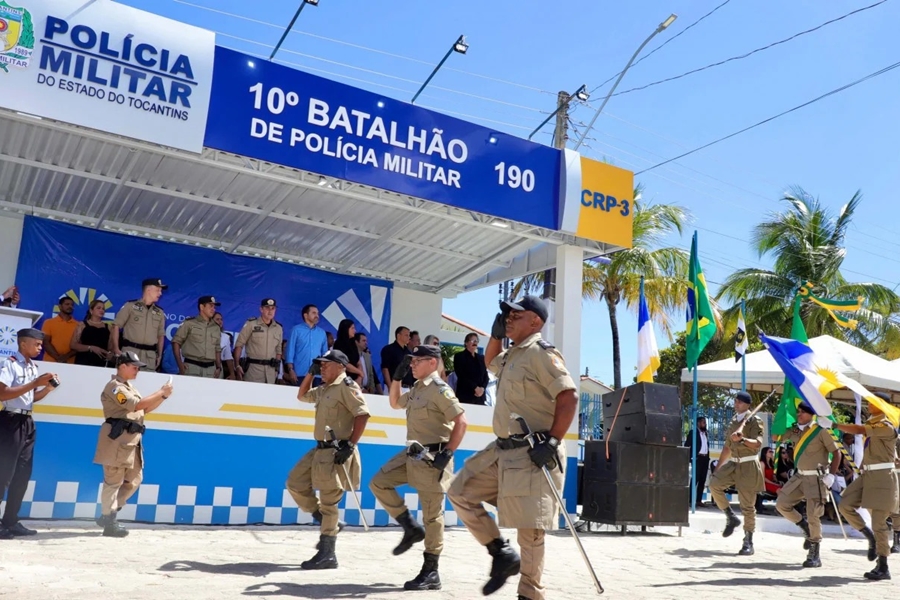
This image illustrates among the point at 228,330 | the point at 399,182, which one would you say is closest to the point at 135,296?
the point at 228,330

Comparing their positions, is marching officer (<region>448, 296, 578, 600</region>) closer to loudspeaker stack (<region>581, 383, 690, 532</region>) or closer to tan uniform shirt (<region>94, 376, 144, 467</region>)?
tan uniform shirt (<region>94, 376, 144, 467</region>)

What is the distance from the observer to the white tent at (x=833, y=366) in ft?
53.5

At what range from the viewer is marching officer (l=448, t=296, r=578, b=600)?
4.82m

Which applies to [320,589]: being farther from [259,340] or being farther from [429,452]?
[259,340]

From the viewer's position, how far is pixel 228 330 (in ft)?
43.8

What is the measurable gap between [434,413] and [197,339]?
514cm

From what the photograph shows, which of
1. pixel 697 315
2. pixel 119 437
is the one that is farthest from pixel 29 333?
pixel 697 315

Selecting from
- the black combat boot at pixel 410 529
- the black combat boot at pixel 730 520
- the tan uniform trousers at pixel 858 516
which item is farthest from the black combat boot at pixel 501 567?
the black combat boot at pixel 730 520

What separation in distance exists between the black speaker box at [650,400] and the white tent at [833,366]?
4.74m

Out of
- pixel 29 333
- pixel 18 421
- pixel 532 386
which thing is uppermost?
pixel 29 333

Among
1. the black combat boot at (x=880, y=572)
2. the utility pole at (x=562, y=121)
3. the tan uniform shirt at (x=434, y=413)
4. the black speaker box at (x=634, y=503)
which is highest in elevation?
the utility pole at (x=562, y=121)

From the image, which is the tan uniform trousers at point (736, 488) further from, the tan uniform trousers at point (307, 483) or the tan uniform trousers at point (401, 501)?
the tan uniform trousers at point (307, 483)

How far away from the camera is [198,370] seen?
10.6 meters

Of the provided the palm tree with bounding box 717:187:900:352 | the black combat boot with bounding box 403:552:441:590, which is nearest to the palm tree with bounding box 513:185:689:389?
the palm tree with bounding box 717:187:900:352
